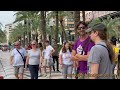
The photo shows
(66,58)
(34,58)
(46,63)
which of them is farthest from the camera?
(46,63)

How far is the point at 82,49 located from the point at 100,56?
1.54 meters

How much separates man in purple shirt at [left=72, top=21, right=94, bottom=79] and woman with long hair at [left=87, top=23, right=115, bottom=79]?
1.25 m

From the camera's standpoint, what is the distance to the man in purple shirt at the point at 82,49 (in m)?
5.39

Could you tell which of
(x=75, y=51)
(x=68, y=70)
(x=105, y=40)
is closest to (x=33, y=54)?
(x=68, y=70)

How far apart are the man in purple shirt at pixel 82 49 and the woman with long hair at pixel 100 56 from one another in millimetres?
1252

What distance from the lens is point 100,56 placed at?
399 cm

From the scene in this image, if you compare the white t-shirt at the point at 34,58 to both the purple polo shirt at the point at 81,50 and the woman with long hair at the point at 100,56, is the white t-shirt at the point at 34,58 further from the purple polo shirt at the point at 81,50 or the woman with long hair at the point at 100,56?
the woman with long hair at the point at 100,56

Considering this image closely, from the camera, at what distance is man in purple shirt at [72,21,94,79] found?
17.7ft

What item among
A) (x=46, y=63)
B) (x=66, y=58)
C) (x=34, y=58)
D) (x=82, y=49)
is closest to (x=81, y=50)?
(x=82, y=49)

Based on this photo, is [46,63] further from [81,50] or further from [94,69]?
[94,69]

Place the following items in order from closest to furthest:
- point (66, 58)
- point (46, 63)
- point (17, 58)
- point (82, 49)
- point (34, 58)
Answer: point (82, 49) < point (17, 58) < point (66, 58) < point (34, 58) < point (46, 63)

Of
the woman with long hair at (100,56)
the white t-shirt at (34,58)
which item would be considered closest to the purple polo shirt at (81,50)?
the woman with long hair at (100,56)

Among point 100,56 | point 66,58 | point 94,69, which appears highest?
point 100,56
